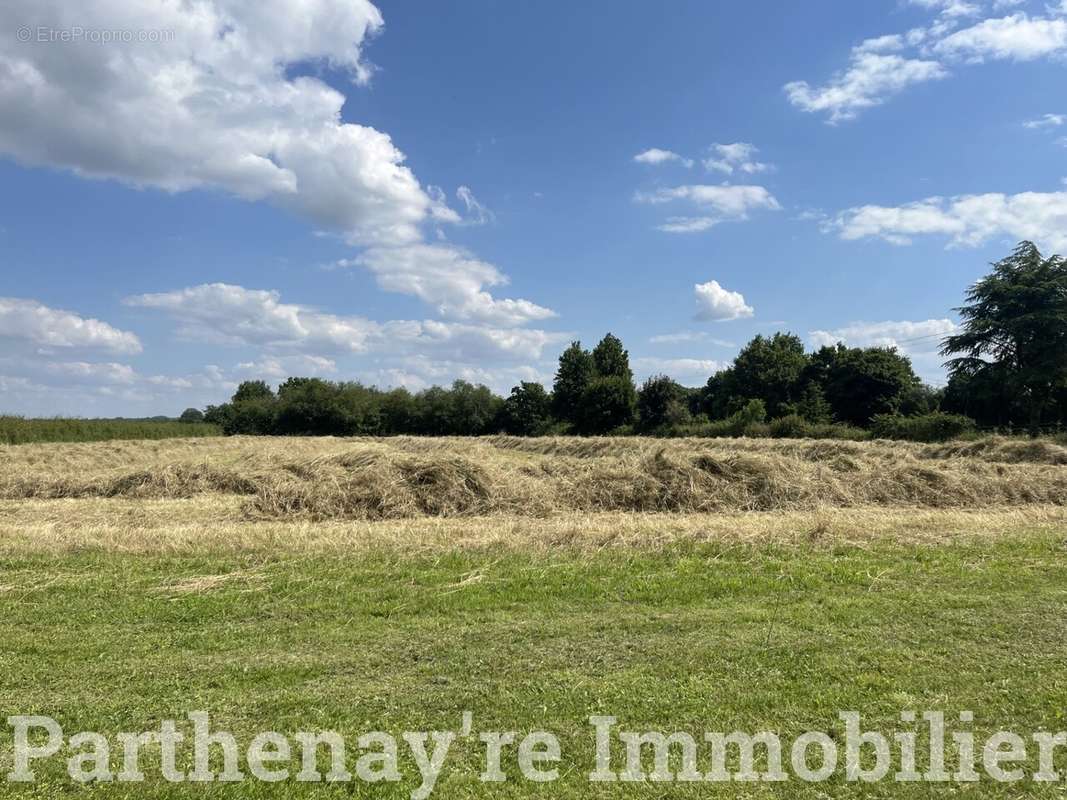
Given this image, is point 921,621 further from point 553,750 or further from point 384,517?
point 384,517


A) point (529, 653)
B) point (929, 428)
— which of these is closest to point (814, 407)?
point (929, 428)

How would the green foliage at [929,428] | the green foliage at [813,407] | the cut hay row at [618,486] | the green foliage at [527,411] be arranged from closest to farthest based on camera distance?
1. the cut hay row at [618,486]
2. the green foliage at [929,428]
3. the green foliage at [813,407]
4. the green foliage at [527,411]

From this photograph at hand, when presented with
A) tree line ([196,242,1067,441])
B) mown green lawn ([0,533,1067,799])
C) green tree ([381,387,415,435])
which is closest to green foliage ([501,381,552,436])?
tree line ([196,242,1067,441])

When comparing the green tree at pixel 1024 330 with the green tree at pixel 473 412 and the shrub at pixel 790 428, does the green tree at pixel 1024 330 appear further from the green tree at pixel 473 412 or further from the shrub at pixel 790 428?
the green tree at pixel 473 412

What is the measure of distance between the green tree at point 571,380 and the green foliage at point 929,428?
3817cm

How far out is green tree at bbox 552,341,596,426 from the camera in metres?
73.3

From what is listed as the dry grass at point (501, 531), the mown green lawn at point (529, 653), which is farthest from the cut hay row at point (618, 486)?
the mown green lawn at point (529, 653)

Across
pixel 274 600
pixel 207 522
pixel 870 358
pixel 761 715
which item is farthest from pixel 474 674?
pixel 870 358

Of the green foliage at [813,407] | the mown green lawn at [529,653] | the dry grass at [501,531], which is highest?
the green foliage at [813,407]

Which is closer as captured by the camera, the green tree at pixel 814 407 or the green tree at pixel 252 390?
the green tree at pixel 814 407

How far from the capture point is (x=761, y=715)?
3.99 m

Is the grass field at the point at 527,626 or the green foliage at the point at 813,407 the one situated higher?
the green foliage at the point at 813,407

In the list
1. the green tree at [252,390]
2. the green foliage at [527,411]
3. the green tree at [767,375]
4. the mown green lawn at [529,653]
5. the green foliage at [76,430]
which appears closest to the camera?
the mown green lawn at [529,653]

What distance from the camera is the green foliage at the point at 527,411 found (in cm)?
7494
